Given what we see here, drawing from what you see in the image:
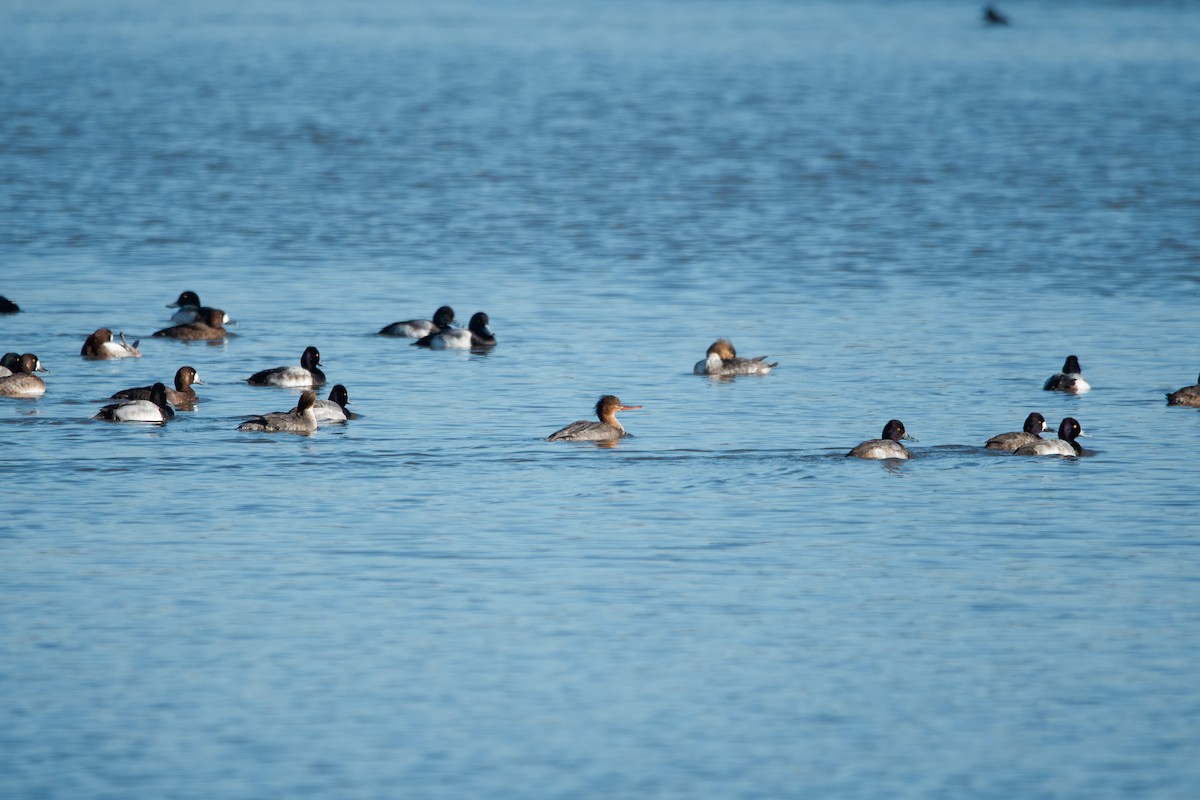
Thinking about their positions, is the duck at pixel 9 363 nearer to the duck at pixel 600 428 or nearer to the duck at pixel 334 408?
the duck at pixel 334 408

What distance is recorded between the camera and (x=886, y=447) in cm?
1697

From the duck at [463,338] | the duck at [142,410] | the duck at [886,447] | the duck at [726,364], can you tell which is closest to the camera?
the duck at [886,447]

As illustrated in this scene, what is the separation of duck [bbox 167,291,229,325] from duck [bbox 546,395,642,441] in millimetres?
7254

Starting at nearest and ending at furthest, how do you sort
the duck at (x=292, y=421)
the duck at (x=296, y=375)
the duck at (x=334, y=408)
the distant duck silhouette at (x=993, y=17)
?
the duck at (x=292, y=421) < the duck at (x=334, y=408) < the duck at (x=296, y=375) < the distant duck silhouette at (x=993, y=17)

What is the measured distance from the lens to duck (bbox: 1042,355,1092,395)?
2047 centimetres

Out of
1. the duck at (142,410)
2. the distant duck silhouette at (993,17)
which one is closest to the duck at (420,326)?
the duck at (142,410)

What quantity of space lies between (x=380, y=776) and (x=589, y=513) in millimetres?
5476

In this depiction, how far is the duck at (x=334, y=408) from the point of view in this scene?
18594mm

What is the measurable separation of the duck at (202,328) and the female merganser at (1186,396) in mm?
11484

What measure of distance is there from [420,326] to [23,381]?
19.0 ft

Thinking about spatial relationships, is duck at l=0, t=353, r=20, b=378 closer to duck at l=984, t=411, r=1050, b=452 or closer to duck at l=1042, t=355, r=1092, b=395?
duck at l=984, t=411, r=1050, b=452

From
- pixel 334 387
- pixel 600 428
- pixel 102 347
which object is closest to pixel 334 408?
pixel 334 387

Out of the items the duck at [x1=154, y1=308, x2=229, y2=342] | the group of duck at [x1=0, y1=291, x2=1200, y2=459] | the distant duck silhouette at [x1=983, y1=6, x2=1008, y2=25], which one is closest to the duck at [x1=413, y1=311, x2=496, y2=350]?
the group of duck at [x1=0, y1=291, x2=1200, y2=459]

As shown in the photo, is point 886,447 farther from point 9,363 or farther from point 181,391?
point 9,363
